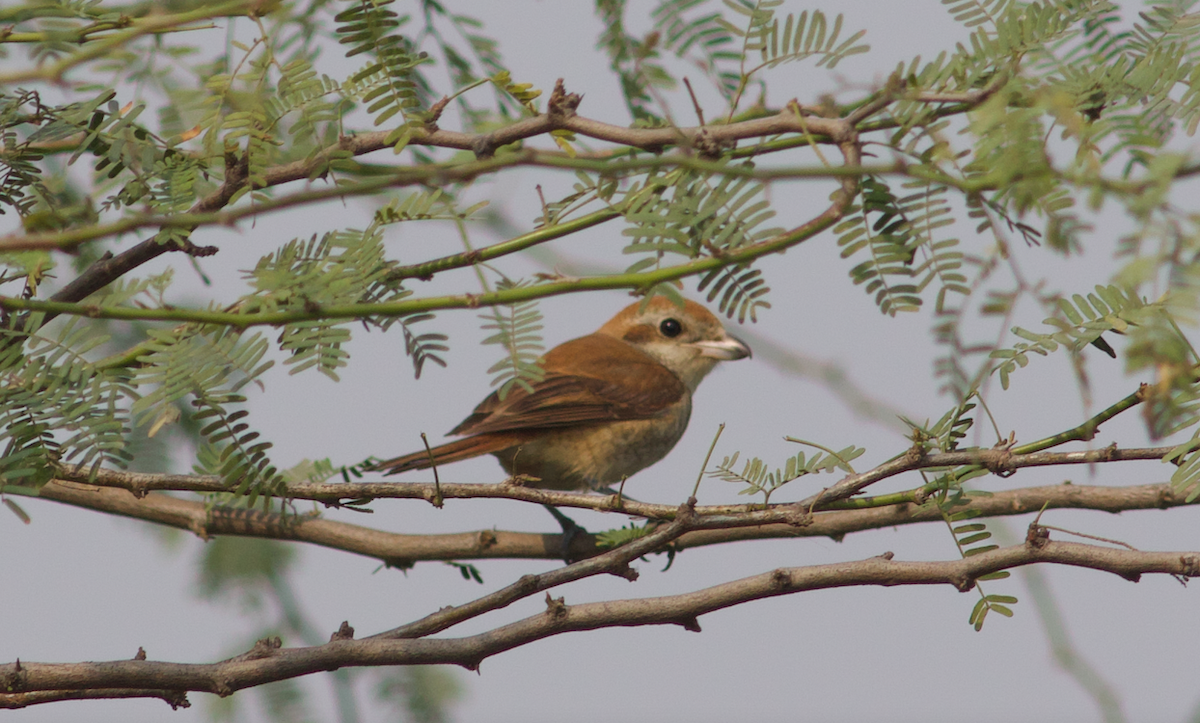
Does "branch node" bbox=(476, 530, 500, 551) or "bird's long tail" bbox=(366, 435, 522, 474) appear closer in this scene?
"branch node" bbox=(476, 530, 500, 551)

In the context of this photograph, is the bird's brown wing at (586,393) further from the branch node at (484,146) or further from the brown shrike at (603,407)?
the branch node at (484,146)

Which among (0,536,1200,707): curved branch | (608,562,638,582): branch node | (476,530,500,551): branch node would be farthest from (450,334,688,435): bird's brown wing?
(0,536,1200,707): curved branch

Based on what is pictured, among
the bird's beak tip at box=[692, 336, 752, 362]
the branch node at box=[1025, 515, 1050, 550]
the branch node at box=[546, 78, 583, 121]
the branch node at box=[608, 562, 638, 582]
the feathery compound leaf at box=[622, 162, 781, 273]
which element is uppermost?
the bird's beak tip at box=[692, 336, 752, 362]

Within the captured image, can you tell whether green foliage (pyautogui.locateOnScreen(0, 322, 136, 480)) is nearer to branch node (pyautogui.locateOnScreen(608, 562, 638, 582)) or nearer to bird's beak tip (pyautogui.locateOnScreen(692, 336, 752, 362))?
branch node (pyautogui.locateOnScreen(608, 562, 638, 582))

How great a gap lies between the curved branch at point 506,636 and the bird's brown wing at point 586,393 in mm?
2112

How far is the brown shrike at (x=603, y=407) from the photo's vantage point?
169 inches

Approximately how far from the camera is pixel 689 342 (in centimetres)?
557

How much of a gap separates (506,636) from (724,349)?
145 inches

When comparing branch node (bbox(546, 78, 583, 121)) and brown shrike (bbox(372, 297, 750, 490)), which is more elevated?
brown shrike (bbox(372, 297, 750, 490))

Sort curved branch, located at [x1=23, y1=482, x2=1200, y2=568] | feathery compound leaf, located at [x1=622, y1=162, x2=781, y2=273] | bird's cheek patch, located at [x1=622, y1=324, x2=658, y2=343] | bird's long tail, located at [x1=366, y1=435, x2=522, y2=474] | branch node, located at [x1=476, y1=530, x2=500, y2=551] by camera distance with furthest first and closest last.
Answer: bird's cheek patch, located at [x1=622, y1=324, x2=658, y2=343]
bird's long tail, located at [x1=366, y1=435, x2=522, y2=474]
branch node, located at [x1=476, y1=530, x2=500, y2=551]
curved branch, located at [x1=23, y1=482, x2=1200, y2=568]
feathery compound leaf, located at [x1=622, y1=162, x2=781, y2=273]

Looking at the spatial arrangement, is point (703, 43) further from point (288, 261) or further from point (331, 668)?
point (331, 668)

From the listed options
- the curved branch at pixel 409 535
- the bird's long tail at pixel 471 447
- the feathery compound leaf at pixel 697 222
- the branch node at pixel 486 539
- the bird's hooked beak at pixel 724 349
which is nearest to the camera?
the feathery compound leaf at pixel 697 222

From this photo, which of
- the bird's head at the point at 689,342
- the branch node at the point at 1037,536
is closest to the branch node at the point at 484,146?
the branch node at the point at 1037,536

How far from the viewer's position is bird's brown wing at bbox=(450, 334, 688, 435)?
4270mm
